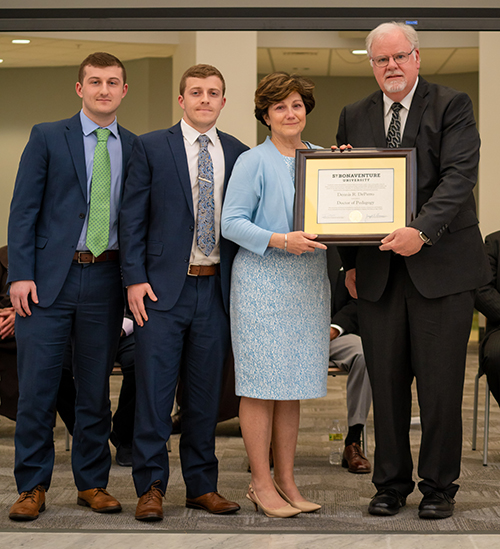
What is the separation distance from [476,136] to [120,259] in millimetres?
1487

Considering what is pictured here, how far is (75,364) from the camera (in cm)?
303

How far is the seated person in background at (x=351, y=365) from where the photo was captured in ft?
12.5

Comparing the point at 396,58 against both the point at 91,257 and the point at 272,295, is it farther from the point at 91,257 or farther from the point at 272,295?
the point at 91,257

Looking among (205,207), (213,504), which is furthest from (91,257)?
(213,504)

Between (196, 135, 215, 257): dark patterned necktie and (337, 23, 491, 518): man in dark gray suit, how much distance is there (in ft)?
2.01

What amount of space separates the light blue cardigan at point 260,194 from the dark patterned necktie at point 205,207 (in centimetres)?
8

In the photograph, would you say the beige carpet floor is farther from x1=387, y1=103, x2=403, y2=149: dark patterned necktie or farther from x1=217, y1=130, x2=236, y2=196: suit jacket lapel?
x1=387, y1=103, x2=403, y2=149: dark patterned necktie

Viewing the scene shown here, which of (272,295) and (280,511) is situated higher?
(272,295)

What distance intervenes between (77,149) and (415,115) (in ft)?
4.47

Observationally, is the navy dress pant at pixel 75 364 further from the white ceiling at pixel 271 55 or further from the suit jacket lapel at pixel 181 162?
the white ceiling at pixel 271 55

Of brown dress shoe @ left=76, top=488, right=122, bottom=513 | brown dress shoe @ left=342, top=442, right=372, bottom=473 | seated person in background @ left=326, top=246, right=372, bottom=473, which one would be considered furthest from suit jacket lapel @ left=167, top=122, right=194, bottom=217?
brown dress shoe @ left=342, top=442, right=372, bottom=473

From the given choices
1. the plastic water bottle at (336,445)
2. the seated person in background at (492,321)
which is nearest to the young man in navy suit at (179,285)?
the plastic water bottle at (336,445)

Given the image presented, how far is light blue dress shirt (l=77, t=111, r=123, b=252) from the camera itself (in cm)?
297

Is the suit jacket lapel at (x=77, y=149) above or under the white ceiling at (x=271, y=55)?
under
